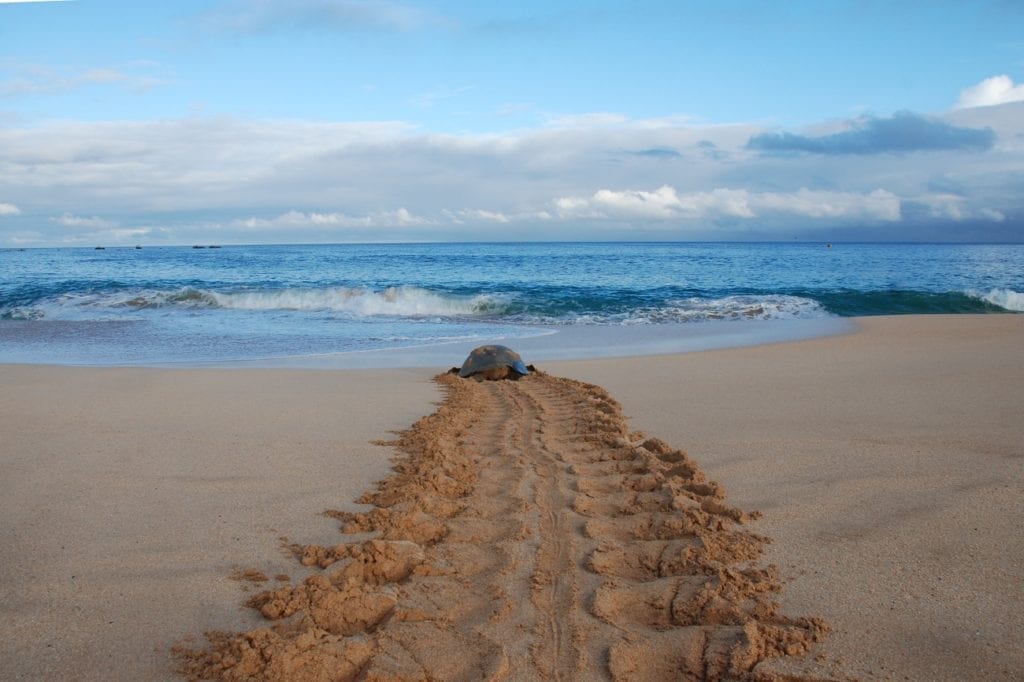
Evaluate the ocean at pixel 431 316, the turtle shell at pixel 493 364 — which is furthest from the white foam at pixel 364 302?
the turtle shell at pixel 493 364

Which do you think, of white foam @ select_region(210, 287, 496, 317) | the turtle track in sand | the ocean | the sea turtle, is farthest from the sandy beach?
white foam @ select_region(210, 287, 496, 317)

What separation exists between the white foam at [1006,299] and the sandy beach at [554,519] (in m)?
14.6

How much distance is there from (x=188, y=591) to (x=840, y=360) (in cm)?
781

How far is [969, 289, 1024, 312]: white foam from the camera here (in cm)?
1839

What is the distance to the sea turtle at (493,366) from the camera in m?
7.57

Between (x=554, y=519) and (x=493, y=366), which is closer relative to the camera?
(x=554, y=519)

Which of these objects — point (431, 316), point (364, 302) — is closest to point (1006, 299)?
point (431, 316)

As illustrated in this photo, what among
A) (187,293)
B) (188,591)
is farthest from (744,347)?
(187,293)

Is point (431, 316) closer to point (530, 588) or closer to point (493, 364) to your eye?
point (493, 364)

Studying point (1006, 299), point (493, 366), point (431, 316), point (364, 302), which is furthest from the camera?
point (364, 302)

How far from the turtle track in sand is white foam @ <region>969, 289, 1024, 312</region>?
61.1ft

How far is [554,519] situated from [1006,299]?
20.2 meters

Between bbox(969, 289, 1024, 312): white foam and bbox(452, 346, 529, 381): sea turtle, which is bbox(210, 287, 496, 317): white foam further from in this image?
bbox(969, 289, 1024, 312): white foam

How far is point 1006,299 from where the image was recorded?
18.7m
